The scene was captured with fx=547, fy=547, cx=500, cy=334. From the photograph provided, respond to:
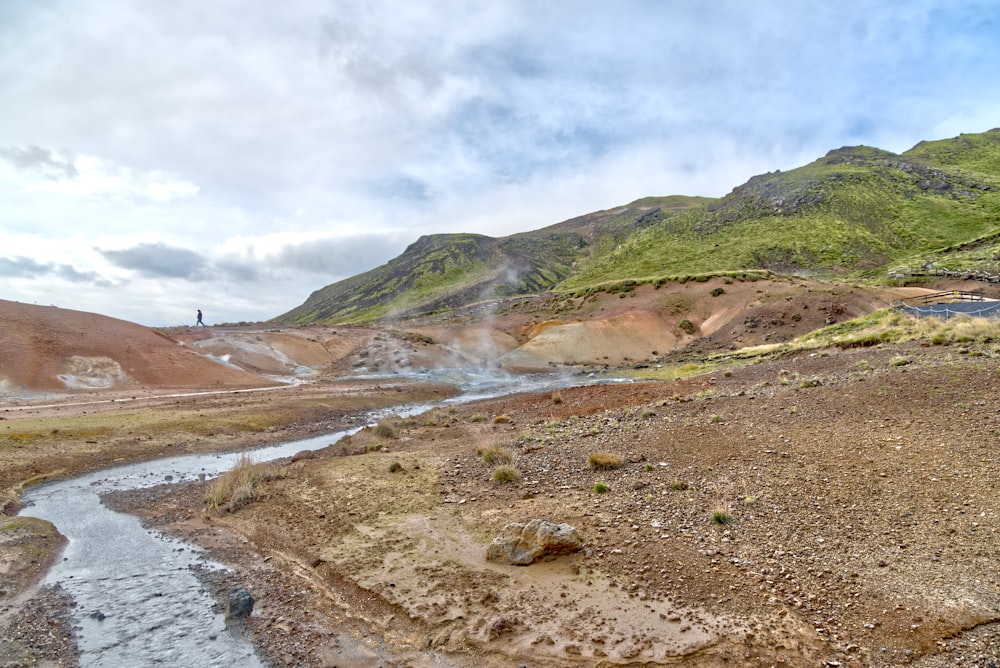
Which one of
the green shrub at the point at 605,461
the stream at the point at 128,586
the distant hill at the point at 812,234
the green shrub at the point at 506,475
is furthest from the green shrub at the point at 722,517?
the distant hill at the point at 812,234

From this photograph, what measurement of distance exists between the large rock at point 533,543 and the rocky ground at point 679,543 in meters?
0.23

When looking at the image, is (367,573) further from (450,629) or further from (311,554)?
(450,629)

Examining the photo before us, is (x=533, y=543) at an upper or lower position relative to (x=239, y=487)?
lower

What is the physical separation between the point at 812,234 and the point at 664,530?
9305 centimetres

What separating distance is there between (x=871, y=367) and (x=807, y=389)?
3202 mm

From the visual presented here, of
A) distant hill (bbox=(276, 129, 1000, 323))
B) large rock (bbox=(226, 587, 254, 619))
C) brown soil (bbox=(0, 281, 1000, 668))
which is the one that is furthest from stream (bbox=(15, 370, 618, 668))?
distant hill (bbox=(276, 129, 1000, 323))

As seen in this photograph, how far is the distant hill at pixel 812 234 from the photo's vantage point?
80188mm

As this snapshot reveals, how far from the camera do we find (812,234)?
286ft

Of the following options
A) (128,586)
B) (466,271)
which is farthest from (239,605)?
(466,271)

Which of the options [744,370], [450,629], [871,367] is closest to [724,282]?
[744,370]

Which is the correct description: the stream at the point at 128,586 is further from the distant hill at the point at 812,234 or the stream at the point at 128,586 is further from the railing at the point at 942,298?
the distant hill at the point at 812,234

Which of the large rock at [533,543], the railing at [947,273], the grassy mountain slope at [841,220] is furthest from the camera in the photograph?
the grassy mountain slope at [841,220]

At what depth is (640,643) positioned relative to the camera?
685 cm

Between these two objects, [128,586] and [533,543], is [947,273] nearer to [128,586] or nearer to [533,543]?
[533,543]
